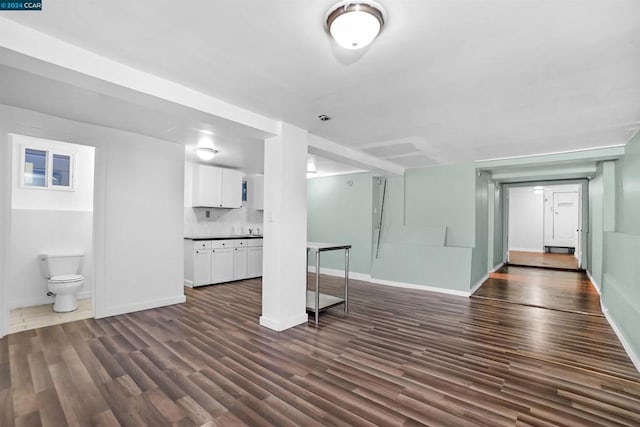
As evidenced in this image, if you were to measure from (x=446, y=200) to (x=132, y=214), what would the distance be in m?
5.30

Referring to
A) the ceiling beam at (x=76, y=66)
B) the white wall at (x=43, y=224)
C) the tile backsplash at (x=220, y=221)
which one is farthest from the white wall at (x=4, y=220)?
the tile backsplash at (x=220, y=221)

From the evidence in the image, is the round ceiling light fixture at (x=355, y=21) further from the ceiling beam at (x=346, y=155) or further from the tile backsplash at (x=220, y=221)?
the tile backsplash at (x=220, y=221)

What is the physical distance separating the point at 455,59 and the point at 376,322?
2.99 m

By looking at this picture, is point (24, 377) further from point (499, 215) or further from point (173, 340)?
point (499, 215)

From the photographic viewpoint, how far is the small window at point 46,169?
171 inches

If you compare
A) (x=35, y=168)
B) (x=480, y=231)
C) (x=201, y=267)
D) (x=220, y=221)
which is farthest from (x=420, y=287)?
(x=35, y=168)

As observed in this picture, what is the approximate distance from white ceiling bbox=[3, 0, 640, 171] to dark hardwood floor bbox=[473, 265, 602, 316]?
106 inches

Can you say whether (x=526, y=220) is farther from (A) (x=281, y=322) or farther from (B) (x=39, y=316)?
(B) (x=39, y=316)

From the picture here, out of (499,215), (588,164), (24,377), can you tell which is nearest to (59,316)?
(24,377)

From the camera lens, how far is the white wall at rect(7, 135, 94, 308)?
13.6 feet

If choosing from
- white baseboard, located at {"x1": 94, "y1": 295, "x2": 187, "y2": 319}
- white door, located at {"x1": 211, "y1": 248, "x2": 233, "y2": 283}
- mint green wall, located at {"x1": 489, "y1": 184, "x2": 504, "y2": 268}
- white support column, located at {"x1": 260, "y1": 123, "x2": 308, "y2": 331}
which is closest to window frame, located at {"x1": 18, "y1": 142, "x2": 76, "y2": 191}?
white baseboard, located at {"x1": 94, "y1": 295, "x2": 187, "y2": 319}

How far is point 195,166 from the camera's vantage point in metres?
5.82

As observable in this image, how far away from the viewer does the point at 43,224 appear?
4.38m

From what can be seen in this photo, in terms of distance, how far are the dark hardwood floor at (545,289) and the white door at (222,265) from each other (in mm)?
4564
